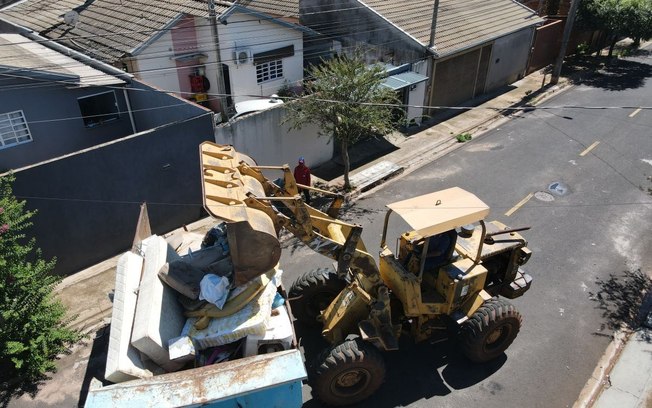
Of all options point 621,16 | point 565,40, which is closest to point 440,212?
point 565,40

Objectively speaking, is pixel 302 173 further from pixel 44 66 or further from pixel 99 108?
pixel 44 66

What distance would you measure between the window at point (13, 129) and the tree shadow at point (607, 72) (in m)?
21.7

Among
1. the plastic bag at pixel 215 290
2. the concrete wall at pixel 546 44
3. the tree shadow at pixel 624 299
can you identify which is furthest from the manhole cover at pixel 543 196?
the concrete wall at pixel 546 44

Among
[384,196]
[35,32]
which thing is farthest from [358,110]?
[35,32]

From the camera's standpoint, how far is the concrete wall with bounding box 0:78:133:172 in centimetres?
1213

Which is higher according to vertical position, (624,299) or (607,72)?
(624,299)

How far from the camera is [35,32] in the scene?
55.3 feet

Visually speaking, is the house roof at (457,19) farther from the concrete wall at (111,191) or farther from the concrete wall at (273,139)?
the concrete wall at (111,191)

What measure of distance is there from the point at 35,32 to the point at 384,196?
1420 centimetres

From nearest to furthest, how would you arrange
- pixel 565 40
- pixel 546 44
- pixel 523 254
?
pixel 523 254 → pixel 565 40 → pixel 546 44

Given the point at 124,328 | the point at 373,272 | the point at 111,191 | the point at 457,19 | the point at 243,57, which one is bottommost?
the point at 111,191

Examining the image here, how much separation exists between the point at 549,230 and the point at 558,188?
2401 millimetres

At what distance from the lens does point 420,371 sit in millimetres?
7508

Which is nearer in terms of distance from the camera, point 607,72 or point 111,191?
point 111,191
